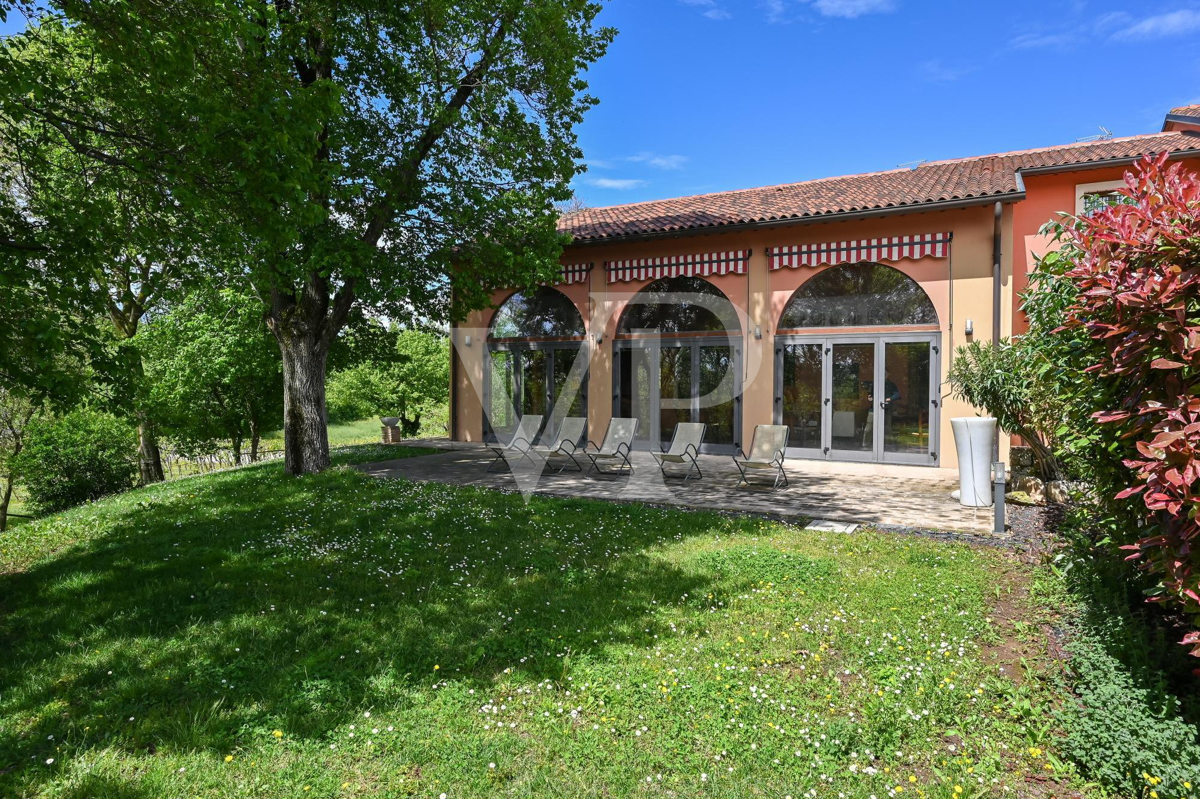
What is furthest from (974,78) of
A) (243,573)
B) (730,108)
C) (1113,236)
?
(243,573)

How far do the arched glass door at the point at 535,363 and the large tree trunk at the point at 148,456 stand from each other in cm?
945

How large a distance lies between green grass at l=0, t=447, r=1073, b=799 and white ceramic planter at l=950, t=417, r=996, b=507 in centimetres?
210

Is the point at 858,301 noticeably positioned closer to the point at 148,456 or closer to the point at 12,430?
the point at 148,456

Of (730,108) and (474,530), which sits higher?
Result: (730,108)

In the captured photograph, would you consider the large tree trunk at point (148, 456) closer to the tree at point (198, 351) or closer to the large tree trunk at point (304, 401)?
the tree at point (198, 351)

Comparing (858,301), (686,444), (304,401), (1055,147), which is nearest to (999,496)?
(686,444)

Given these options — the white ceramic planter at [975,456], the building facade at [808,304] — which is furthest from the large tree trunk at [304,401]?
the white ceramic planter at [975,456]

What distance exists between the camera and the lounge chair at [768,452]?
9312 millimetres

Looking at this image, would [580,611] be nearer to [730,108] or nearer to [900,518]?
[900,518]

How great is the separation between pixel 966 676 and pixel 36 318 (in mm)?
7051

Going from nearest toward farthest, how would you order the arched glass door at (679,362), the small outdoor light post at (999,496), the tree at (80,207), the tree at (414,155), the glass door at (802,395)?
the tree at (80,207) → the small outdoor light post at (999,496) → the tree at (414,155) → the glass door at (802,395) → the arched glass door at (679,362)

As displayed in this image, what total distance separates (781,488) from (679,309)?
536 centimetres

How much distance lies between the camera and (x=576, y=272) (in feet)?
46.0

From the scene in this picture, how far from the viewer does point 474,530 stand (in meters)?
6.49
